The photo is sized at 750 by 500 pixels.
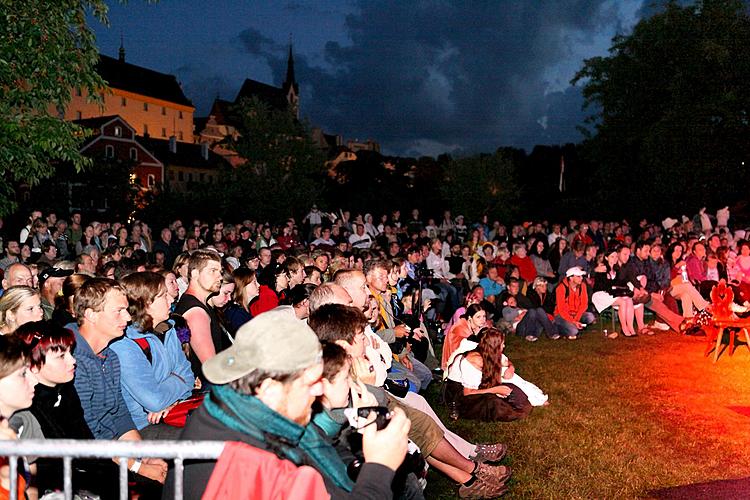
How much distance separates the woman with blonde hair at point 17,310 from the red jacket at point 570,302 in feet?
31.3

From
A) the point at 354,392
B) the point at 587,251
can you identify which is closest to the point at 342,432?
the point at 354,392

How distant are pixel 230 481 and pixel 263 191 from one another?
3454 cm

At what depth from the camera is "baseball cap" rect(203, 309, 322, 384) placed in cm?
246

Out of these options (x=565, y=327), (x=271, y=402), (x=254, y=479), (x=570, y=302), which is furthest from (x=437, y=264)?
(x=254, y=479)

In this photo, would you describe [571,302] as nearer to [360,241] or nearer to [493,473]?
[360,241]

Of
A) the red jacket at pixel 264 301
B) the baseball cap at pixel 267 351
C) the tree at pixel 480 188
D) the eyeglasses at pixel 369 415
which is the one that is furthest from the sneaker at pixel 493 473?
the tree at pixel 480 188

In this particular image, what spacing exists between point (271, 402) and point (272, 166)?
35.1 m

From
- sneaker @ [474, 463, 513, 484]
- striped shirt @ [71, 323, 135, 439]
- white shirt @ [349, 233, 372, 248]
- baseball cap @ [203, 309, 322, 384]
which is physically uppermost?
white shirt @ [349, 233, 372, 248]

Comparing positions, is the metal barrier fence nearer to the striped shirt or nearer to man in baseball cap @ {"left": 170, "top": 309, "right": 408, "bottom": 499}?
man in baseball cap @ {"left": 170, "top": 309, "right": 408, "bottom": 499}

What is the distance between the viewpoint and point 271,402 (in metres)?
2.49

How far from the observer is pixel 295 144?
37.6 metres

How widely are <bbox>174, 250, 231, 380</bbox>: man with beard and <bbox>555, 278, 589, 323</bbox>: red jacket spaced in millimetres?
8255

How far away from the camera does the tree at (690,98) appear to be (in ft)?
76.2

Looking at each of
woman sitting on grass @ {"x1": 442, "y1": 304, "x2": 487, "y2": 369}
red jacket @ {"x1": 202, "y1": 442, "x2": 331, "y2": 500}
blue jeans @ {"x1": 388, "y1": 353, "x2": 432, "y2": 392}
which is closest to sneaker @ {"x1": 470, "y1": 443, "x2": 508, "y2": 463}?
blue jeans @ {"x1": 388, "y1": 353, "x2": 432, "y2": 392}
